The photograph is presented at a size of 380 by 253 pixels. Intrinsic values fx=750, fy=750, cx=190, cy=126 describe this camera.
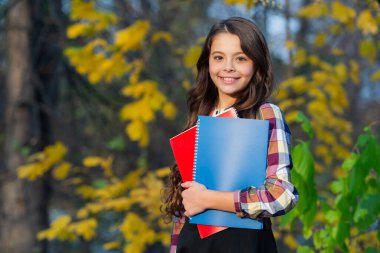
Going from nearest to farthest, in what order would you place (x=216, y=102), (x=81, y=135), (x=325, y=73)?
(x=216, y=102), (x=325, y=73), (x=81, y=135)

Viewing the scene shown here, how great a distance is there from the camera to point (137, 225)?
639 centimetres

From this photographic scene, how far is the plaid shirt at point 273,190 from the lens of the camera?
2039mm

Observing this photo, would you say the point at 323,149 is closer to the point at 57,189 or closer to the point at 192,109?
the point at 57,189

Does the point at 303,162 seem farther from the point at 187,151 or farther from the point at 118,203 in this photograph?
the point at 118,203

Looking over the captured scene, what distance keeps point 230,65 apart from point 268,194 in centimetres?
44

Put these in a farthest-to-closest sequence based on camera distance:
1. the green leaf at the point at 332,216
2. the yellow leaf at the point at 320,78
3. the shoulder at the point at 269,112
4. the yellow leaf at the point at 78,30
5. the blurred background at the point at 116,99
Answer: the yellow leaf at the point at 320,78
the blurred background at the point at 116,99
the yellow leaf at the point at 78,30
the green leaf at the point at 332,216
the shoulder at the point at 269,112

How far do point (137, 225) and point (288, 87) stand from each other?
2150mm

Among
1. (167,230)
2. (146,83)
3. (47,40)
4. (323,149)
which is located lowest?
(167,230)

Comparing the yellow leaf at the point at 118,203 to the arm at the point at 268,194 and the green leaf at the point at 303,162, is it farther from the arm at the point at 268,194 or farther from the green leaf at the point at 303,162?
the arm at the point at 268,194

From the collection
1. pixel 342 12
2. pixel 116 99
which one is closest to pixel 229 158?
pixel 342 12

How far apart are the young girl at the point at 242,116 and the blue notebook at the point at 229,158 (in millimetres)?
28

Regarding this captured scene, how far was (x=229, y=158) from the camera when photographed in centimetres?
210

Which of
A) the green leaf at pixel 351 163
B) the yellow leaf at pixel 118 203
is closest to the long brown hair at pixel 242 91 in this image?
the green leaf at pixel 351 163

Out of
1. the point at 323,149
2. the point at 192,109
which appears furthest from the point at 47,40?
the point at 192,109
